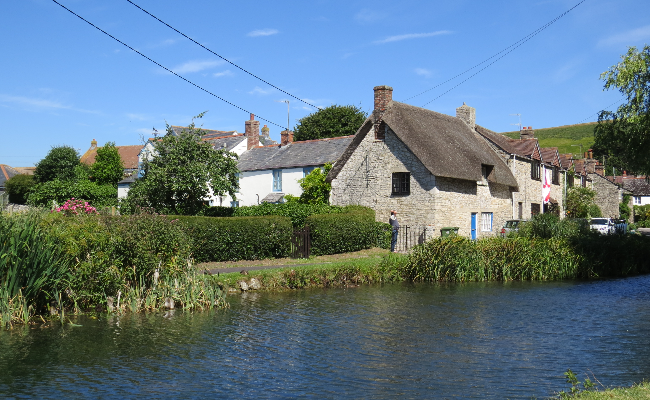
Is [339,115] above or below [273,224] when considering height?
above

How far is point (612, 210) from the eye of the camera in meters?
62.4

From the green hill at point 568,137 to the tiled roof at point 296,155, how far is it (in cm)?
8114

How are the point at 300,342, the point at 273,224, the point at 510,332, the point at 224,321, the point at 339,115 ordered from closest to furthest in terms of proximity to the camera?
the point at 300,342
the point at 510,332
the point at 224,321
the point at 273,224
the point at 339,115

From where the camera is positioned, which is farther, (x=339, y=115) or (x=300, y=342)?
(x=339, y=115)

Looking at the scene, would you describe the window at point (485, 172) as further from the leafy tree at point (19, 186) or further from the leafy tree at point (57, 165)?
the leafy tree at point (19, 186)

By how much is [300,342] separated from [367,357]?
1709mm

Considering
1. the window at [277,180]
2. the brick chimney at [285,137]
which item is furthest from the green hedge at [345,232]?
the brick chimney at [285,137]

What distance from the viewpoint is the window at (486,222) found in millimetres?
34287

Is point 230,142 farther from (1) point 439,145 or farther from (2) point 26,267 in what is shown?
(2) point 26,267

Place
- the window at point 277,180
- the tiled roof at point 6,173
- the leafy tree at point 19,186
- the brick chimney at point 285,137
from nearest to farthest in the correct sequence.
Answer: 1. the window at point 277,180
2. the brick chimney at point 285,137
3. the leafy tree at point 19,186
4. the tiled roof at point 6,173

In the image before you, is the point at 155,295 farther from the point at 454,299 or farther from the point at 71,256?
the point at 454,299

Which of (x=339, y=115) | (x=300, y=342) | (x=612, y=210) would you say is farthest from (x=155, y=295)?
(x=612, y=210)

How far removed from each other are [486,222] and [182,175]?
17.8 m

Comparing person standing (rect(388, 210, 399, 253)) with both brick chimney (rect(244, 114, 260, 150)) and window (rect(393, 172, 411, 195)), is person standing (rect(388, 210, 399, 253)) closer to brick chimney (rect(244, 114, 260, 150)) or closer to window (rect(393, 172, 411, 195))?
window (rect(393, 172, 411, 195))
